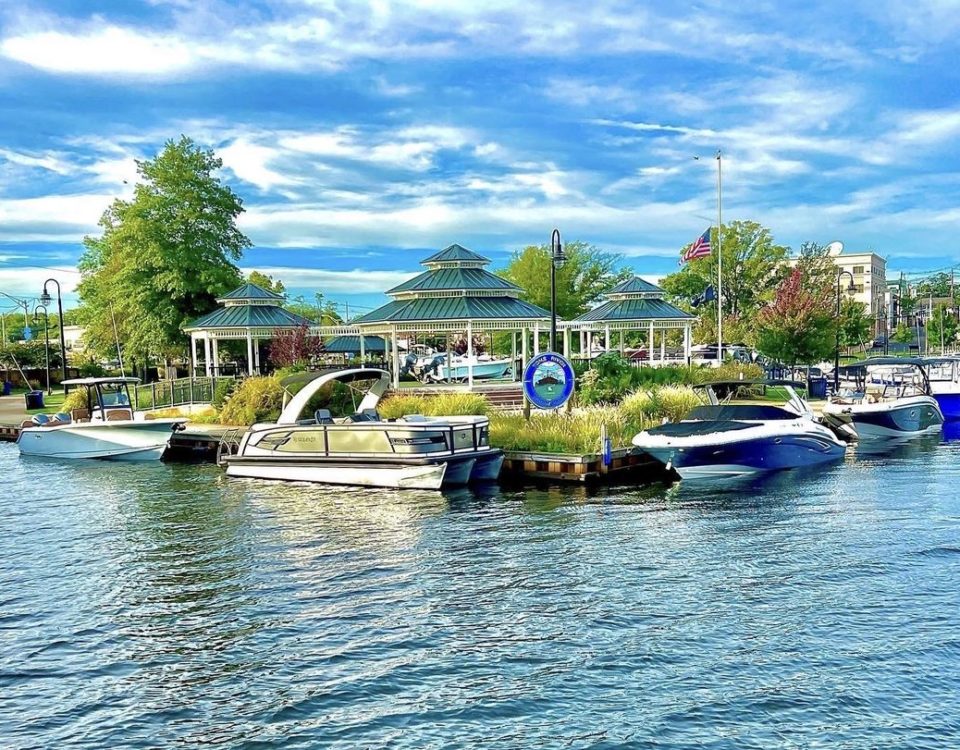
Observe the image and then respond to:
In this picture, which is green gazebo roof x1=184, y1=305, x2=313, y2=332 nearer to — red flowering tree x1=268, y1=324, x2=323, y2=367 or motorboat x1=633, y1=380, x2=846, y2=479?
red flowering tree x1=268, y1=324, x2=323, y2=367

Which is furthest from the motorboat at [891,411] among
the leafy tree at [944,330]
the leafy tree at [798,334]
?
Answer: the leafy tree at [944,330]

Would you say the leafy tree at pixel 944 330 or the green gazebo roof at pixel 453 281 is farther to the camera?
the leafy tree at pixel 944 330

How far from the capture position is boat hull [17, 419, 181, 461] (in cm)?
2602

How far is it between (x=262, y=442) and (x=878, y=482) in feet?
50.3

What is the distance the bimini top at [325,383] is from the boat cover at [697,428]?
7.95m

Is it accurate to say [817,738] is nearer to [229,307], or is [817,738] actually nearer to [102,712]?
[102,712]

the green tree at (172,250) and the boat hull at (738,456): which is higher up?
the green tree at (172,250)

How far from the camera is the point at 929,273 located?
17625cm

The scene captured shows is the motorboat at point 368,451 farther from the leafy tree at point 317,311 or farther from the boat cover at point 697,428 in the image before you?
the leafy tree at point 317,311

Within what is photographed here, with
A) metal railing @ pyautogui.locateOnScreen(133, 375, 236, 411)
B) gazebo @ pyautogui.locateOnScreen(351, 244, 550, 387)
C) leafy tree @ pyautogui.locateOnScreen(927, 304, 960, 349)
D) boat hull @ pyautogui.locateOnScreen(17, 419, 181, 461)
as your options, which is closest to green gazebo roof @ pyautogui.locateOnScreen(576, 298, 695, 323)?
gazebo @ pyautogui.locateOnScreen(351, 244, 550, 387)

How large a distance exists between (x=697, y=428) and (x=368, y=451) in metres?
8.09

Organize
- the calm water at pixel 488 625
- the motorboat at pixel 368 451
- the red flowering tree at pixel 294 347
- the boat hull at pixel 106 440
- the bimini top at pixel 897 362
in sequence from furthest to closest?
the red flowering tree at pixel 294 347
the bimini top at pixel 897 362
the boat hull at pixel 106 440
the motorboat at pixel 368 451
the calm water at pixel 488 625

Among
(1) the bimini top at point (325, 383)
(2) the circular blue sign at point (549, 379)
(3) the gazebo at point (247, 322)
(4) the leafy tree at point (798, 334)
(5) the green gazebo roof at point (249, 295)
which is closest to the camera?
(1) the bimini top at point (325, 383)

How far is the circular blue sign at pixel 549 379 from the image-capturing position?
2327 cm
